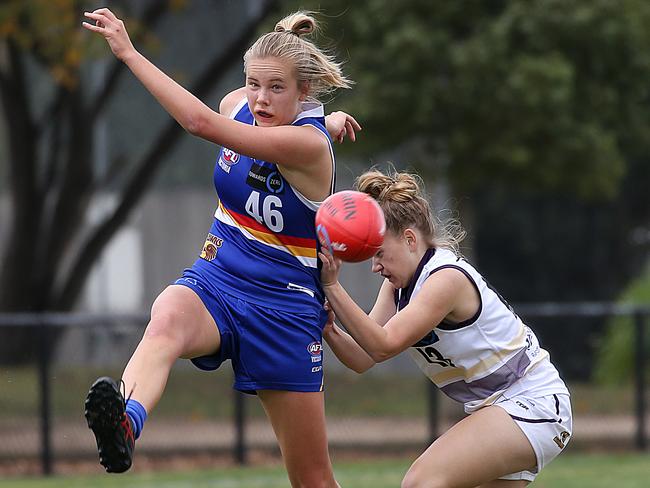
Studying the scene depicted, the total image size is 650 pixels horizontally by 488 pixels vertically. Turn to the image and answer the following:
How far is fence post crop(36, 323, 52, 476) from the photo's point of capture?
36.1ft

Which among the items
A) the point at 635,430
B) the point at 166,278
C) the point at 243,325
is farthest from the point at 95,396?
the point at 166,278

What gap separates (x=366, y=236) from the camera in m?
4.64

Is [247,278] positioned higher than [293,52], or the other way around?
[293,52]

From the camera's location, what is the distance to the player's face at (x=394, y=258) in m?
5.02

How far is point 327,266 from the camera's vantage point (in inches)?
188

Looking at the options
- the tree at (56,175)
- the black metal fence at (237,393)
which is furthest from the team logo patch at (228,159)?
the tree at (56,175)

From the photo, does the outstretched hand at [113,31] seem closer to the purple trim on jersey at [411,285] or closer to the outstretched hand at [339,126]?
the outstretched hand at [339,126]

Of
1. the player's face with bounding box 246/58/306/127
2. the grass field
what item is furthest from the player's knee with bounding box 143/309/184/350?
the grass field

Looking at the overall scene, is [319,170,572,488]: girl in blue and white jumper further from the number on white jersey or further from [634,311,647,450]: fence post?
[634,311,647,450]: fence post

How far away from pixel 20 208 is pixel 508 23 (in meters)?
6.73

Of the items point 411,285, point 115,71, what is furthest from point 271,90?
point 115,71

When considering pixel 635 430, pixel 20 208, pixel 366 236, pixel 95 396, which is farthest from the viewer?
pixel 20 208

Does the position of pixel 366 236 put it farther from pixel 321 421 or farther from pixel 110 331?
pixel 110 331

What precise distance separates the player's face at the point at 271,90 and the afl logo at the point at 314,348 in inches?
35.3
